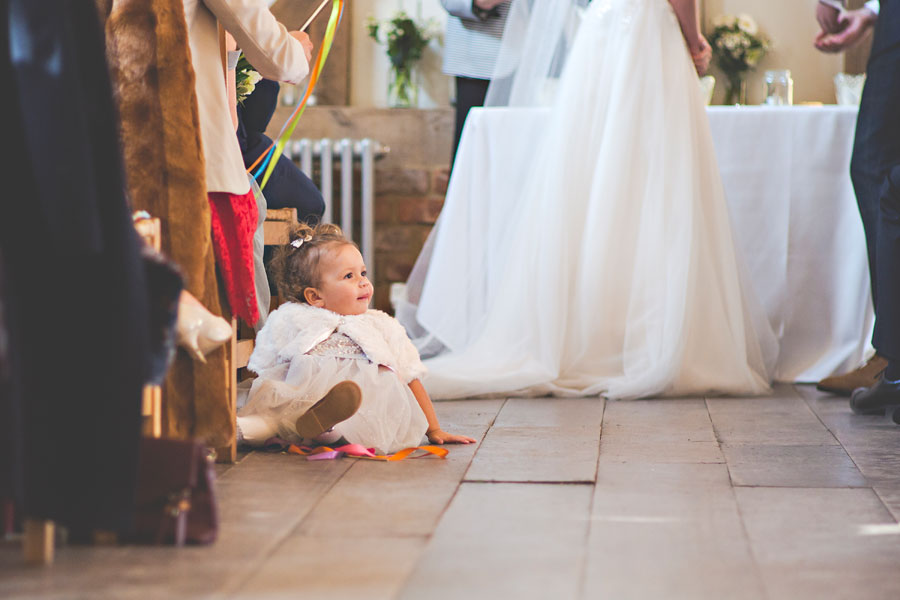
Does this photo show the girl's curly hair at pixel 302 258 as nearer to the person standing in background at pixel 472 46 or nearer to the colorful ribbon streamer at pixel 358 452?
the colorful ribbon streamer at pixel 358 452

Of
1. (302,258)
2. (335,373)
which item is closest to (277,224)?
(302,258)

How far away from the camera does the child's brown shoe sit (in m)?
1.82

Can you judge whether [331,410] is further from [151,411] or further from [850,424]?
[850,424]

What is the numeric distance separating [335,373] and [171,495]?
0.74m

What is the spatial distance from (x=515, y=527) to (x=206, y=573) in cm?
42

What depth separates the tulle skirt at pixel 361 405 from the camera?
6.45 ft

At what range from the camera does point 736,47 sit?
441 cm

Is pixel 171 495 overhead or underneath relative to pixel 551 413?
overhead

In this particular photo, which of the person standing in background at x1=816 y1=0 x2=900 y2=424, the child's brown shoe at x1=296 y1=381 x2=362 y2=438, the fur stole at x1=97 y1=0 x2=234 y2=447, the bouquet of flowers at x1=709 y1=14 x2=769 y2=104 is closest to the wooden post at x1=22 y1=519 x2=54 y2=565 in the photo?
the fur stole at x1=97 y1=0 x2=234 y2=447

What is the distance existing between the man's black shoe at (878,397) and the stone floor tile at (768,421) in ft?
0.37

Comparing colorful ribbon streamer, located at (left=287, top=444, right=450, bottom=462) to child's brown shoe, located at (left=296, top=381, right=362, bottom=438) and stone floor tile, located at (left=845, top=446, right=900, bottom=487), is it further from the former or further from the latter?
stone floor tile, located at (left=845, top=446, right=900, bottom=487)

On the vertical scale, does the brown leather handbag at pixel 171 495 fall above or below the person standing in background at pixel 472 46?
below

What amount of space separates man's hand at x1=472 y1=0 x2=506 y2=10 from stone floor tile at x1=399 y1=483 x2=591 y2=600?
255cm

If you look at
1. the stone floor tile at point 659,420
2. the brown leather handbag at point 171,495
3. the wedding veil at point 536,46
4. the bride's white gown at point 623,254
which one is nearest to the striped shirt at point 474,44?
the wedding veil at point 536,46
